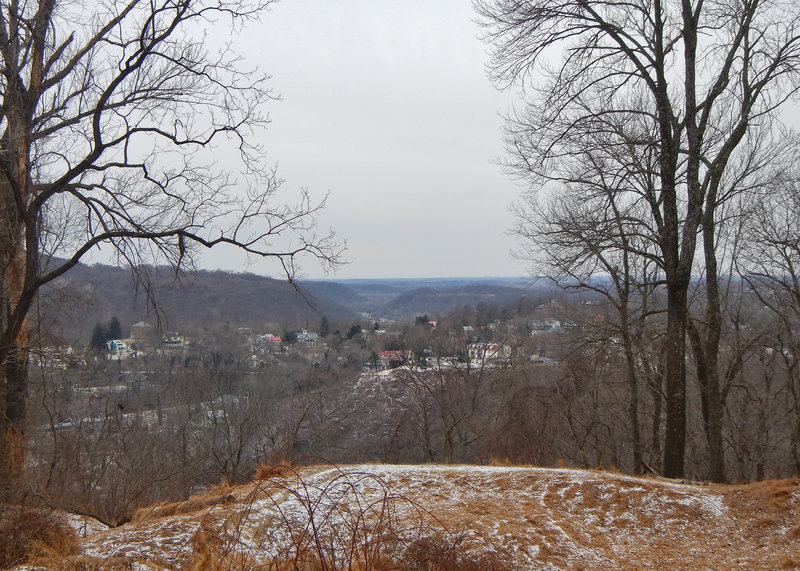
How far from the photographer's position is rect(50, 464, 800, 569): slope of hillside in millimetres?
4254

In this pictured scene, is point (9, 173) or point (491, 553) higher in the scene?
point (9, 173)

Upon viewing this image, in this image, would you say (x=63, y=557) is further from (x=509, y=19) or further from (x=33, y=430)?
(x=33, y=430)

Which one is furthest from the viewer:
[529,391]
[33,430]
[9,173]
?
[529,391]

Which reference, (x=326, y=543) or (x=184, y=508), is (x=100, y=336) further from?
(x=326, y=543)

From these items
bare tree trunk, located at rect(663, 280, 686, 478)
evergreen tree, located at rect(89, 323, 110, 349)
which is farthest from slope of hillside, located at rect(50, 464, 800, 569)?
evergreen tree, located at rect(89, 323, 110, 349)

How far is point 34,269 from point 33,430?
9368mm

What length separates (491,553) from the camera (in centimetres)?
464

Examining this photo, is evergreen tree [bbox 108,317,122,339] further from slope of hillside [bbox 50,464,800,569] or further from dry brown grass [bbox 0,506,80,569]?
dry brown grass [bbox 0,506,80,569]

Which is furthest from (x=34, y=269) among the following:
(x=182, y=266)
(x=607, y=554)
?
(x=607, y=554)

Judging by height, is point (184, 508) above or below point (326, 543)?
below

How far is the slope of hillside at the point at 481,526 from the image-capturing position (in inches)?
167

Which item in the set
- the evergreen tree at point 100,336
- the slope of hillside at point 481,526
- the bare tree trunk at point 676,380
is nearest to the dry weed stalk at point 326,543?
the slope of hillside at point 481,526

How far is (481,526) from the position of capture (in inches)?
208

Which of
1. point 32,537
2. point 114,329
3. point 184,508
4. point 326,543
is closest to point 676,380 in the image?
point 326,543
